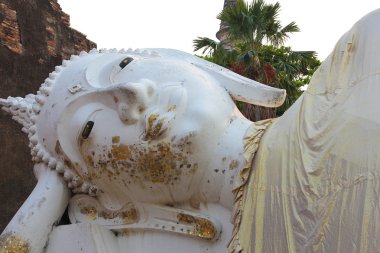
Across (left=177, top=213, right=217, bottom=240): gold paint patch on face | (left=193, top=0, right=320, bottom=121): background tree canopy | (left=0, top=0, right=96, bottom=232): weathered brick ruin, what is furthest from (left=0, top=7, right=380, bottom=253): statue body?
(left=193, top=0, right=320, bottom=121): background tree canopy

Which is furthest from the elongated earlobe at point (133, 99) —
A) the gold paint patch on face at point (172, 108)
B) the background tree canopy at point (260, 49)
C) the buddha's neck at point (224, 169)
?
the background tree canopy at point (260, 49)

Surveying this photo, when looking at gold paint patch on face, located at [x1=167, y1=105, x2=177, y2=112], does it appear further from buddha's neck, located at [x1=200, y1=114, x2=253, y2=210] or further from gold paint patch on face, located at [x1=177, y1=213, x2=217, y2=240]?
gold paint patch on face, located at [x1=177, y1=213, x2=217, y2=240]

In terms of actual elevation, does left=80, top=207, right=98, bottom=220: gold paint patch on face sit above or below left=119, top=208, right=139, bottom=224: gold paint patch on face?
below

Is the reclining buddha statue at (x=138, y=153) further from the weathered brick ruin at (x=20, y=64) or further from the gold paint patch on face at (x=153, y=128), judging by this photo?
the weathered brick ruin at (x=20, y=64)

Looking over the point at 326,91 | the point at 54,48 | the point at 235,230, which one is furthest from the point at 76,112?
the point at 54,48

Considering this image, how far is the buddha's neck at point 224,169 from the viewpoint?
7.40ft

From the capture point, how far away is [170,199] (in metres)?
2.39

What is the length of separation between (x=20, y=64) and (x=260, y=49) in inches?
213

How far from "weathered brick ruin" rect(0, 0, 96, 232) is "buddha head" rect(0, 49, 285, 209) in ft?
13.1

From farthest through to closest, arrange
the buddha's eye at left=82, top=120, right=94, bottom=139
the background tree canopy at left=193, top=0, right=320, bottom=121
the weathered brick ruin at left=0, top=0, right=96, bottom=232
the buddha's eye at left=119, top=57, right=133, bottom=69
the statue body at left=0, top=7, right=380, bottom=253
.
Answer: the background tree canopy at left=193, top=0, right=320, bottom=121
the weathered brick ruin at left=0, top=0, right=96, bottom=232
the buddha's eye at left=119, top=57, right=133, bottom=69
the buddha's eye at left=82, top=120, right=94, bottom=139
the statue body at left=0, top=7, right=380, bottom=253

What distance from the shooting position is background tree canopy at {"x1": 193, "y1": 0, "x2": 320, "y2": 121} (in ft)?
34.2

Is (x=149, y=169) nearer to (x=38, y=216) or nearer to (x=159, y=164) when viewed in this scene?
(x=159, y=164)

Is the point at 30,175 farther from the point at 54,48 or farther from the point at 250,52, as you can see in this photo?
the point at 250,52

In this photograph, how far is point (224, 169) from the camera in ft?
7.47
